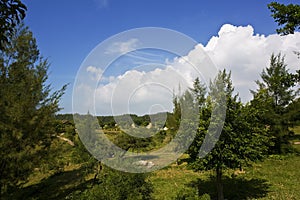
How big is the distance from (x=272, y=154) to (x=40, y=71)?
871 inches

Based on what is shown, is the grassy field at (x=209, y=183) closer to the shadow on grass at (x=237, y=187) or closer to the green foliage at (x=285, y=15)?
the shadow on grass at (x=237, y=187)

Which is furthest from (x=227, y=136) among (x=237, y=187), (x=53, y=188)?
(x=53, y=188)

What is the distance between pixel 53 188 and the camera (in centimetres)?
1762

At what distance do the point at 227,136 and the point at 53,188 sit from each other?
13.0 meters

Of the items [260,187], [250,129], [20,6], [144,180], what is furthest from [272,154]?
[20,6]

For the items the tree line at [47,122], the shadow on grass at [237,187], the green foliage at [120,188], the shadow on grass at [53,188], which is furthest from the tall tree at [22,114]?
the shadow on grass at [237,187]

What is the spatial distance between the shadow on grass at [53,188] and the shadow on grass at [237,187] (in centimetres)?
749

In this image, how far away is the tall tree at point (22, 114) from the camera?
9539 mm

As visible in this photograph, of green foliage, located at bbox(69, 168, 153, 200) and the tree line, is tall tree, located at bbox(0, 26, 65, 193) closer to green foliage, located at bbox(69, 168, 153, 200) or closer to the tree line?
the tree line

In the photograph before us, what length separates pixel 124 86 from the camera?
332 inches

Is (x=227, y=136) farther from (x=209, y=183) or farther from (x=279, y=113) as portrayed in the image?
(x=279, y=113)

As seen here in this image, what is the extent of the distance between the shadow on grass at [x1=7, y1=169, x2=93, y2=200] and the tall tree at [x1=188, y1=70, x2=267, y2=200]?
29.2 ft

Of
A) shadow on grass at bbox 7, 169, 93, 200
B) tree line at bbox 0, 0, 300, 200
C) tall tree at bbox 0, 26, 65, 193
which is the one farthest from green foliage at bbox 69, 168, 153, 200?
shadow on grass at bbox 7, 169, 93, 200

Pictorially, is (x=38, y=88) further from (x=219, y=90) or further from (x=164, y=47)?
(x=219, y=90)
